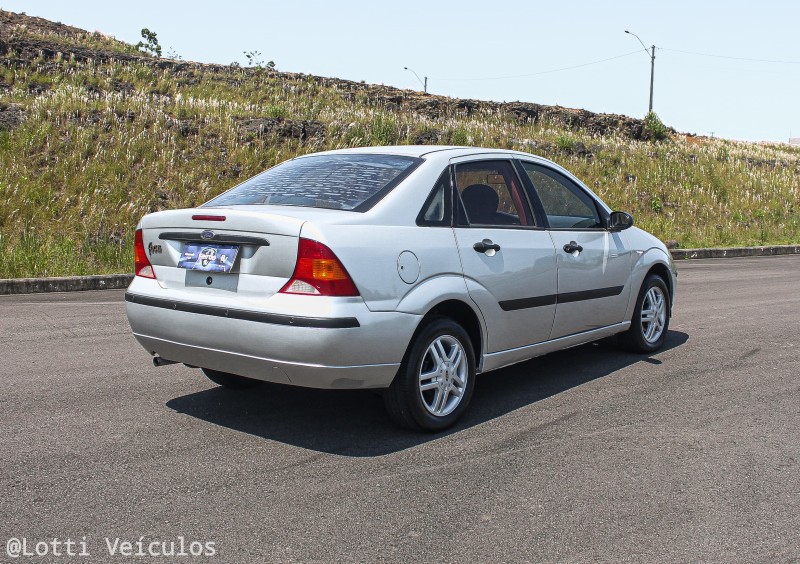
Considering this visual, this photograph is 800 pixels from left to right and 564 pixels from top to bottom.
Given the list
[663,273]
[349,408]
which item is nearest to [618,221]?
[663,273]

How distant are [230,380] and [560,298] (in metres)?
2.32

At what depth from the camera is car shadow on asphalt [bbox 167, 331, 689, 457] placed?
4949 mm

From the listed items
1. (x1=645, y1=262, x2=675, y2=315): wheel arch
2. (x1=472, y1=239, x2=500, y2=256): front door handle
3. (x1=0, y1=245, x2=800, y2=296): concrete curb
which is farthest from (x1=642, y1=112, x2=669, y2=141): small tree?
(x1=472, y1=239, x2=500, y2=256): front door handle

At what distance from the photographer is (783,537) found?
3.68 metres

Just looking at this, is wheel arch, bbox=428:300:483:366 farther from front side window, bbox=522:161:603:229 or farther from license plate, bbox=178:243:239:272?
front side window, bbox=522:161:603:229

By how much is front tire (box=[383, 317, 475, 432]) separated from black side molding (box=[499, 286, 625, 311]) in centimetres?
50

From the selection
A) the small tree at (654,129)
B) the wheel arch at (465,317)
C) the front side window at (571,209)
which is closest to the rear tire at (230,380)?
the wheel arch at (465,317)

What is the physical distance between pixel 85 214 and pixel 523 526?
45.5 ft

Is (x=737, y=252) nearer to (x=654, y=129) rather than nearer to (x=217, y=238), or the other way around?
(x=654, y=129)

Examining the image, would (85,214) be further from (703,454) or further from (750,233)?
(750,233)

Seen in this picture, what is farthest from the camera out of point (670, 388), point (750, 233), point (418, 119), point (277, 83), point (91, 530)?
point (277, 83)

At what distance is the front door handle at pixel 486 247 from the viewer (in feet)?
17.5

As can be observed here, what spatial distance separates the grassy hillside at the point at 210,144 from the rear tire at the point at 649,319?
782cm

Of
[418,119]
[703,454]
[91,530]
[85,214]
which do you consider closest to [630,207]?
[418,119]
